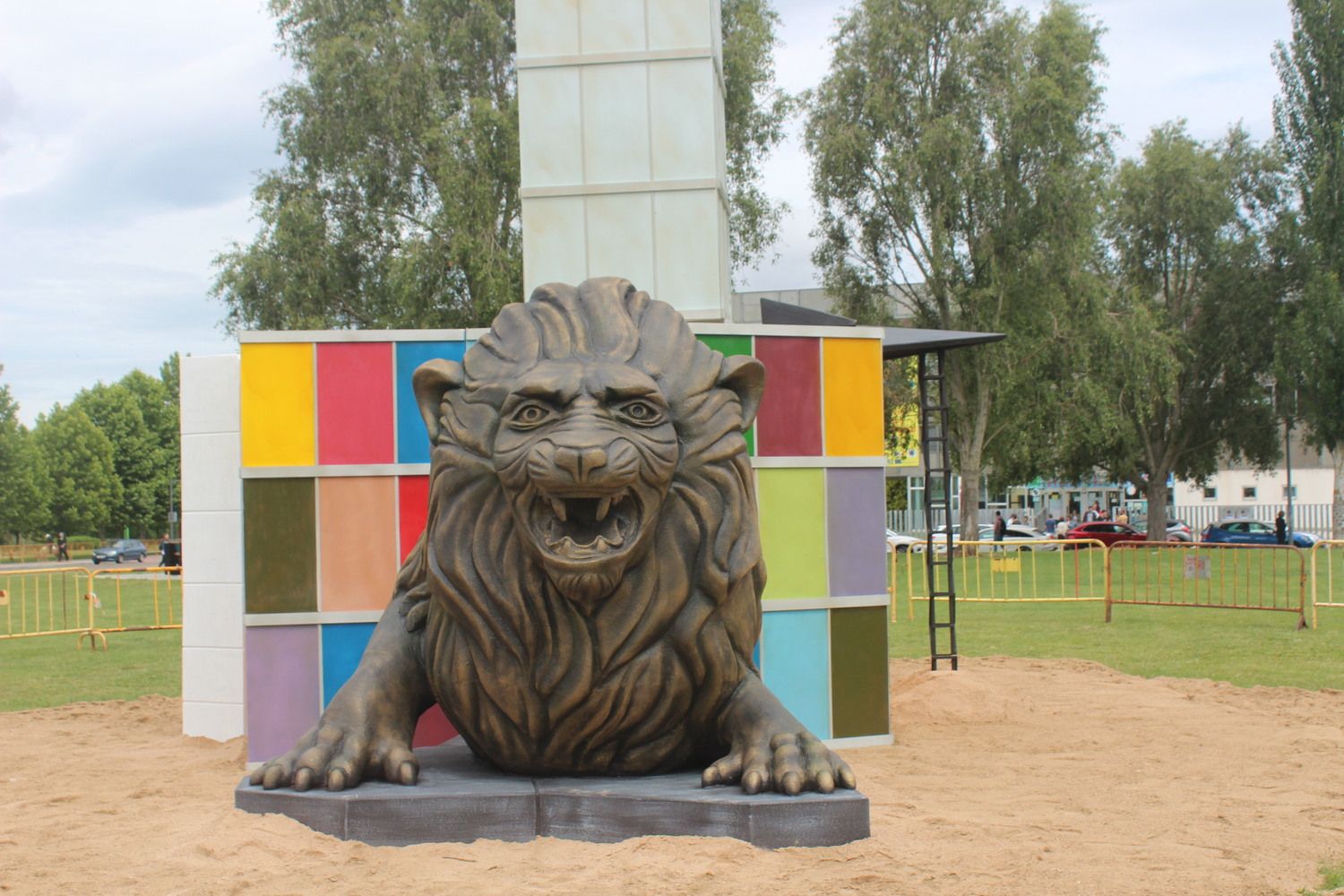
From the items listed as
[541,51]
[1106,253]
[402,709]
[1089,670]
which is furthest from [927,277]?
[402,709]

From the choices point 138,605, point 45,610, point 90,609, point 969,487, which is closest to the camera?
point 90,609

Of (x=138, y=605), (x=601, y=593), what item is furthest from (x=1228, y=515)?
(x=601, y=593)

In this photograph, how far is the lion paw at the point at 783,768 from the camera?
3.80m

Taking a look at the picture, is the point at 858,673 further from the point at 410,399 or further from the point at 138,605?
the point at 138,605

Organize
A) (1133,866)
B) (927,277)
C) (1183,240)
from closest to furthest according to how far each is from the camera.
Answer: (1133,866), (927,277), (1183,240)

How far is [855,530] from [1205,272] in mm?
30994

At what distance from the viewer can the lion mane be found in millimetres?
3846

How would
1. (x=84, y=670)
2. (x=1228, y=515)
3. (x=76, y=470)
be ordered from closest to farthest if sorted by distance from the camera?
(x=84, y=670)
(x=1228, y=515)
(x=76, y=470)

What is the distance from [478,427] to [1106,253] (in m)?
33.5

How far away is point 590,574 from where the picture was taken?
3.64 meters

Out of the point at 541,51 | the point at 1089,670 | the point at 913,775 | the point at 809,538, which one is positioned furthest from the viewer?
the point at 1089,670

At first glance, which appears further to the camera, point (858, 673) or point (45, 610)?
point (45, 610)

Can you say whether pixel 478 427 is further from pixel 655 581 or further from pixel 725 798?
pixel 725 798

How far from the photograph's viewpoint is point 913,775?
17.8 ft
